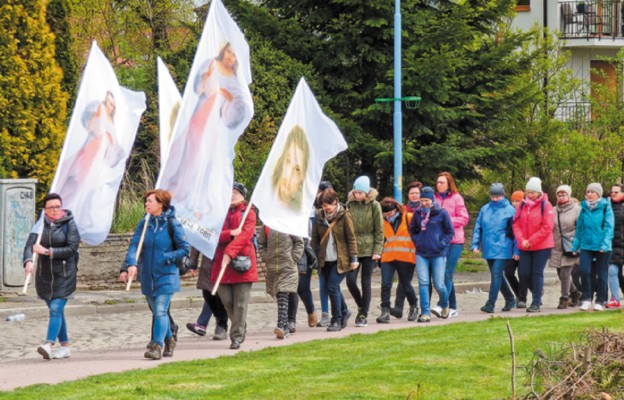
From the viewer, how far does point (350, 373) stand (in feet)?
35.6

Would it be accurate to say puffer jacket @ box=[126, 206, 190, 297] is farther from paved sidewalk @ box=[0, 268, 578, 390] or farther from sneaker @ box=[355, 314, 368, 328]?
sneaker @ box=[355, 314, 368, 328]

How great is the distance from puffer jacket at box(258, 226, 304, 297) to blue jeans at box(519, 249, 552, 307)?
4.02 meters

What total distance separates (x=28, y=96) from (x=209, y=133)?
11.1 meters

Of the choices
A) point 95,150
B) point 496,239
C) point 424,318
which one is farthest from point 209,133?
point 496,239

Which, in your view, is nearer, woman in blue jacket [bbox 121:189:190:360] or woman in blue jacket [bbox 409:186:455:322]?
woman in blue jacket [bbox 121:189:190:360]

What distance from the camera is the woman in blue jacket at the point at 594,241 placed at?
57.4 ft

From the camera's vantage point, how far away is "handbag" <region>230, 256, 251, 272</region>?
555 inches

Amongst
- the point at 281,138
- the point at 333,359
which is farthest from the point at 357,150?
the point at 333,359

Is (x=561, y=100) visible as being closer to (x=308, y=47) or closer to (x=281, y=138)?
(x=308, y=47)

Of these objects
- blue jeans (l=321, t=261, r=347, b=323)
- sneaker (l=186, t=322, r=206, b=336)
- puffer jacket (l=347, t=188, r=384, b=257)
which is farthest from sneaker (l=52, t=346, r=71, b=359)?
puffer jacket (l=347, t=188, r=384, b=257)

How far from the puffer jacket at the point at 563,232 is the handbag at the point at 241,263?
234 inches

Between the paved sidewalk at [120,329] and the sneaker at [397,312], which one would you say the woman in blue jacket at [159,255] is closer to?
the paved sidewalk at [120,329]

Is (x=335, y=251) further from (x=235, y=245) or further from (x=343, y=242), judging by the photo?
(x=235, y=245)

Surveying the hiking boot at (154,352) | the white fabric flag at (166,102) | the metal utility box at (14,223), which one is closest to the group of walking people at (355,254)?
the hiking boot at (154,352)
